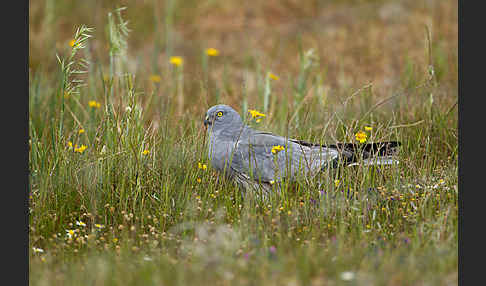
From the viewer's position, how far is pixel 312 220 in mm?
3594

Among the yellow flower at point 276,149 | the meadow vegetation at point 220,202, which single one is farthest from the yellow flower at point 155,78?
the yellow flower at point 276,149

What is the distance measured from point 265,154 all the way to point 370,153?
2.79ft

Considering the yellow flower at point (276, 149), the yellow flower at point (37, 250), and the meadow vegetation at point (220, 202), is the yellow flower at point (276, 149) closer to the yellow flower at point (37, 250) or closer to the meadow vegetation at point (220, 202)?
the meadow vegetation at point (220, 202)

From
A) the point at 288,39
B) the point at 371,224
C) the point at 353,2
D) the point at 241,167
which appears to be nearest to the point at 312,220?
the point at 371,224

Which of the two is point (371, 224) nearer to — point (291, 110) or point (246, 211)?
point (246, 211)

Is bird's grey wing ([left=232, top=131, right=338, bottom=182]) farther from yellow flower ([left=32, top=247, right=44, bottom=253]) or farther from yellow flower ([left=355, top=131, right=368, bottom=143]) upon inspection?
yellow flower ([left=32, top=247, right=44, bottom=253])

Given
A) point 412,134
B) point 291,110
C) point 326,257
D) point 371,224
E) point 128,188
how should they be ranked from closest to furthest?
point 326,257
point 371,224
point 128,188
point 412,134
point 291,110

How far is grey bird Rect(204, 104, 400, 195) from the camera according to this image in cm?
416

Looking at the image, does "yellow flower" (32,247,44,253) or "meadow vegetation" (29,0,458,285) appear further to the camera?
"yellow flower" (32,247,44,253)

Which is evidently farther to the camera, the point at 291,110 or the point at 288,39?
the point at 288,39

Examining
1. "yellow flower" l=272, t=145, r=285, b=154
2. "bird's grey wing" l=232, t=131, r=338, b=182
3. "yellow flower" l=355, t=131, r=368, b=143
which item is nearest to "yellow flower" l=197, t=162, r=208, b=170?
"bird's grey wing" l=232, t=131, r=338, b=182

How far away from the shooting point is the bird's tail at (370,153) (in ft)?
13.4

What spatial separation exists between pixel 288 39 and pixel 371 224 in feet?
20.6

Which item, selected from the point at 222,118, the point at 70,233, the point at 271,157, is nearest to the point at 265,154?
the point at 271,157
